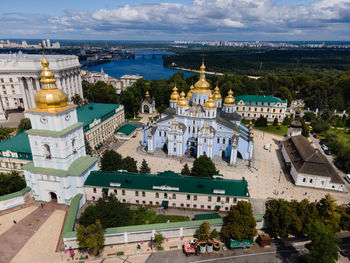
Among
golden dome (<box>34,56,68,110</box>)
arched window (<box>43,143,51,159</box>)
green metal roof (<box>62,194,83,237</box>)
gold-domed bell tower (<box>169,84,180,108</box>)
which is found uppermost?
golden dome (<box>34,56,68,110</box>)

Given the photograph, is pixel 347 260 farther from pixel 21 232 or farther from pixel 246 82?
pixel 246 82

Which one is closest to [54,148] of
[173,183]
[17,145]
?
[17,145]

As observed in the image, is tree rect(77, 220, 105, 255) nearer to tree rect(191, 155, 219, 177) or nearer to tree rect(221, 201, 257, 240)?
tree rect(221, 201, 257, 240)

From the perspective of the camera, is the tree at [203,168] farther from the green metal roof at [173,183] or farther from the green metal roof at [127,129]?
Result: the green metal roof at [127,129]

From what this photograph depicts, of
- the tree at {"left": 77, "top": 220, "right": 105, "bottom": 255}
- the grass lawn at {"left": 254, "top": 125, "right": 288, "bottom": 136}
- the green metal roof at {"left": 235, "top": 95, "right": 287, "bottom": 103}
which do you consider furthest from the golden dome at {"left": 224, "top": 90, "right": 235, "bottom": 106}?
the tree at {"left": 77, "top": 220, "right": 105, "bottom": 255}

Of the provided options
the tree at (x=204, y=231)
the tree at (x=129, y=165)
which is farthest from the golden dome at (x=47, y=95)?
the tree at (x=204, y=231)

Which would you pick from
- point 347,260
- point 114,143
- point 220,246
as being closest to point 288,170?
point 347,260

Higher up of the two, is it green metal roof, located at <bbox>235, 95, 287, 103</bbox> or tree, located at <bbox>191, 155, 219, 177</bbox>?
green metal roof, located at <bbox>235, 95, 287, 103</bbox>
